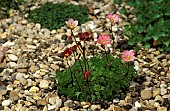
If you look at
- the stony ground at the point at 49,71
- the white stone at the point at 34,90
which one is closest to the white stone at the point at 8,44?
the stony ground at the point at 49,71

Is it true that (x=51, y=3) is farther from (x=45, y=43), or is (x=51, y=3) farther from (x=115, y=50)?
(x=115, y=50)

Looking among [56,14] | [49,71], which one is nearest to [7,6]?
[56,14]

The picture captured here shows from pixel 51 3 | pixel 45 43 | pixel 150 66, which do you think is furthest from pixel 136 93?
pixel 51 3

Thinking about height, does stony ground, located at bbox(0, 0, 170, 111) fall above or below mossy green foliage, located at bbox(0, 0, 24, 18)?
below

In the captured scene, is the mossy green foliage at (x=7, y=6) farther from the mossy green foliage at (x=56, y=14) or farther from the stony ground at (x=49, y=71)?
the mossy green foliage at (x=56, y=14)

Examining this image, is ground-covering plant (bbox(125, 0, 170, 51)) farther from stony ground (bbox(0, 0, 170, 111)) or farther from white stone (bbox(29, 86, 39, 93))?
white stone (bbox(29, 86, 39, 93))

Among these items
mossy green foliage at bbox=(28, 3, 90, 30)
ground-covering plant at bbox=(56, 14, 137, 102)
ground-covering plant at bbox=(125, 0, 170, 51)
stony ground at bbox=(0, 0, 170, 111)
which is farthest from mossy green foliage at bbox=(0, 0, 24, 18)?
ground-covering plant at bbox=(56, 14, 137, 102)
